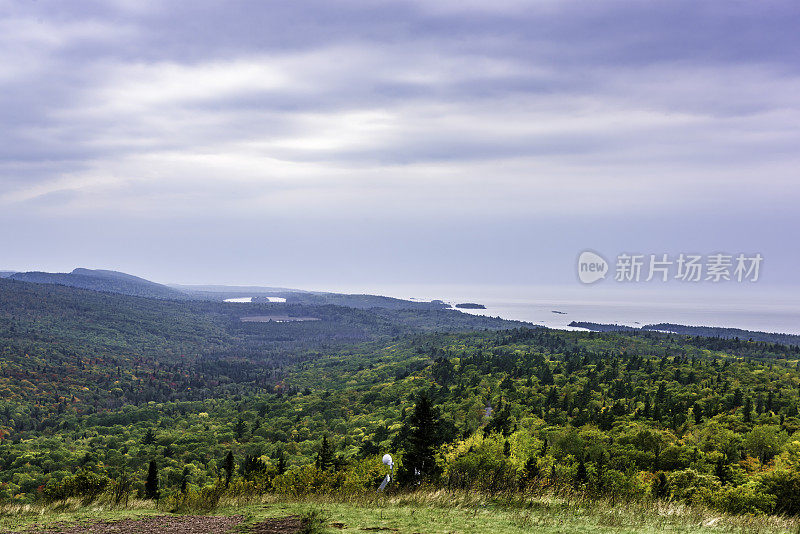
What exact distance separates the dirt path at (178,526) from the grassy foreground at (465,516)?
719 millimetres

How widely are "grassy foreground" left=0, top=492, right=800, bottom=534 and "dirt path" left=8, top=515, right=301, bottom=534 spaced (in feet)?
2.36

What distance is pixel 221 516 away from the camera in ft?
73.9

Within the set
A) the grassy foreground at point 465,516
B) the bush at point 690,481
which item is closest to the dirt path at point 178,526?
the grassy foreground at point 465,516

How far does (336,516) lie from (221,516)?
20.5 feet

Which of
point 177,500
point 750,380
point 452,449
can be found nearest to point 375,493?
point 177,500

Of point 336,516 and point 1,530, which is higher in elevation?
point 336,516

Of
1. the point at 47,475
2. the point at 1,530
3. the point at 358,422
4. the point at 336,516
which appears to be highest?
the point at 336,516

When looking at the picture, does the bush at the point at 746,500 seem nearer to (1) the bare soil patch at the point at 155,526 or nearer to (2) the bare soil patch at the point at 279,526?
(2) the bare soil patch at the point at 279,526

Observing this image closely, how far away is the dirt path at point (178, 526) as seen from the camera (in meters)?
19.0

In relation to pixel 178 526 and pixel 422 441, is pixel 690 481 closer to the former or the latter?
pixel 422 441

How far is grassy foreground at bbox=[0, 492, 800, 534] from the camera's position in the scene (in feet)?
56.3

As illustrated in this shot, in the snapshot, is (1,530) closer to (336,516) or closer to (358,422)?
(336,516)

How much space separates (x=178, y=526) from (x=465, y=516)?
1220cm

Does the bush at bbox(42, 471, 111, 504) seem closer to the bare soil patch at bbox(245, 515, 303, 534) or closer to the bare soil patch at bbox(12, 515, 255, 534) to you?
the bare soil patch at bbox(12, 515, 255, 534)
